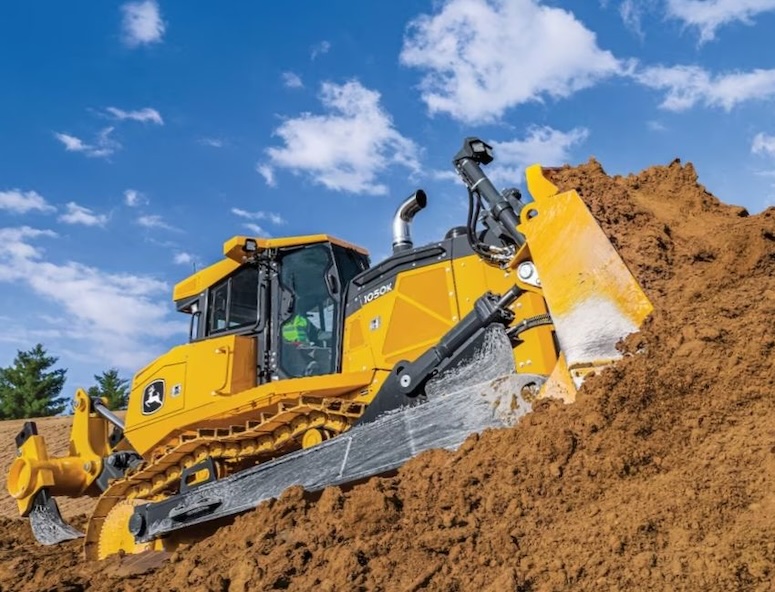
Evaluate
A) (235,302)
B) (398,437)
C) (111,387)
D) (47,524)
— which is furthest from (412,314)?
(111,387)

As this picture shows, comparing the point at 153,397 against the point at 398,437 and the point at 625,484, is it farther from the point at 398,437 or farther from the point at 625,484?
the point at 625,484

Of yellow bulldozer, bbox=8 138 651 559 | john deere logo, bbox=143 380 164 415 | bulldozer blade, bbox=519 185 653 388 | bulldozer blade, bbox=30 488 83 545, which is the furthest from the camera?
bulldozer blade, bbox=30 488 83 545

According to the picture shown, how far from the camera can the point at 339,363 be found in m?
7.09

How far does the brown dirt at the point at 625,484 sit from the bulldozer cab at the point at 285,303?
114 inches

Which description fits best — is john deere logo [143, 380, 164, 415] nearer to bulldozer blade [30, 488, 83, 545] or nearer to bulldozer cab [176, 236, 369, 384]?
bulldozer cab [176, 236, 369, 384]

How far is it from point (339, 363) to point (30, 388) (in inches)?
1331

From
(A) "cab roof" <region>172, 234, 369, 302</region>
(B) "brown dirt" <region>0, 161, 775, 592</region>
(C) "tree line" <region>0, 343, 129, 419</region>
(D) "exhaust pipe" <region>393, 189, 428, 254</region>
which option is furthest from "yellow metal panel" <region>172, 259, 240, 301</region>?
(C) "tree line" <region>0, 343, 129, 419</region>

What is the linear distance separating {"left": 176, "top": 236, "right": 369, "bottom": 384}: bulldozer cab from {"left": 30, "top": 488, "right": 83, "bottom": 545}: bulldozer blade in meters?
2.86

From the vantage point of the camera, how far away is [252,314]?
7.89 meters

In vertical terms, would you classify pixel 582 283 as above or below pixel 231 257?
below

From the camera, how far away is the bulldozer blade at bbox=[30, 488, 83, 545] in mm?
8773

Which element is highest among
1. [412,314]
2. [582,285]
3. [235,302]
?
[235,302]

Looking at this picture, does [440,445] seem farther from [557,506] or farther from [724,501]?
[724,501]

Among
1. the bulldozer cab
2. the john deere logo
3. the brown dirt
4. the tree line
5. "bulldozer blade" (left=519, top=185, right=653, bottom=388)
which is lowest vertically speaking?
the brown dirt
